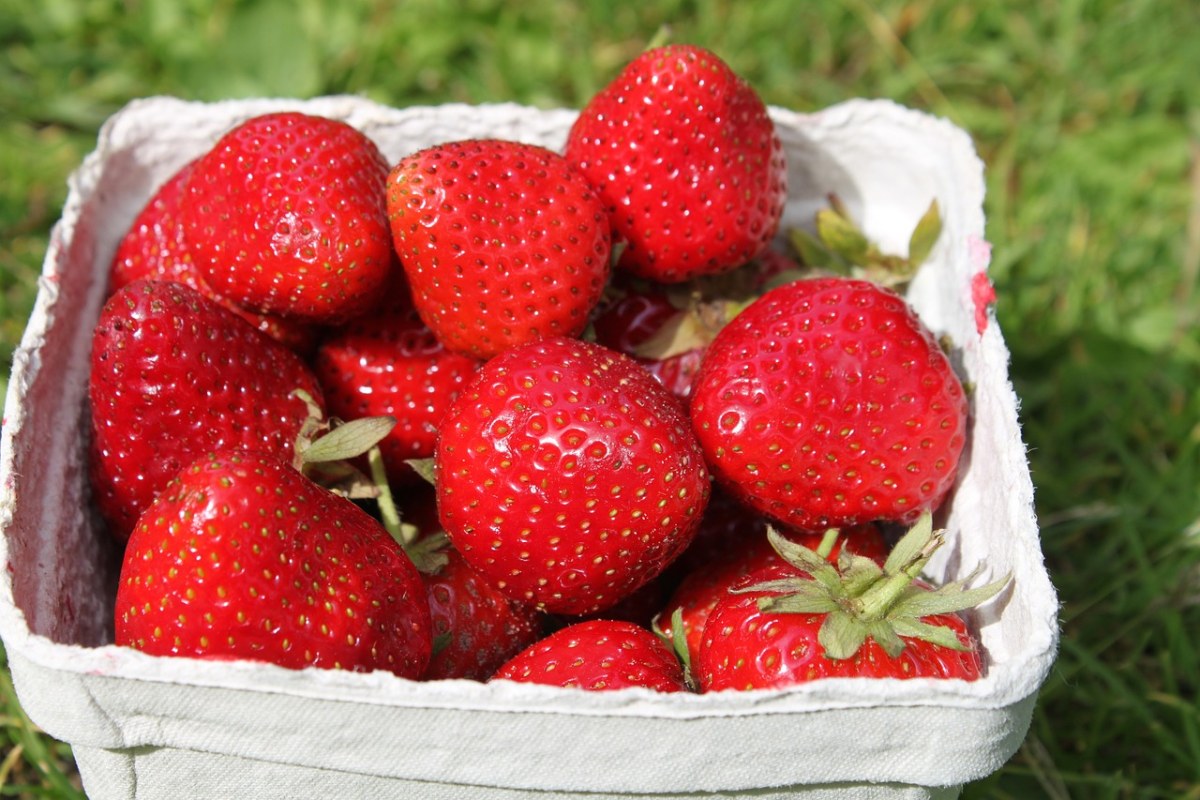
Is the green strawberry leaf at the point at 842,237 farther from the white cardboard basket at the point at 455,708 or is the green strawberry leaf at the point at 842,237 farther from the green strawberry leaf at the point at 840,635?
the green strawberry leaf at the point at 840,635

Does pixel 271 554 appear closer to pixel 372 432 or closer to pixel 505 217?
pixel 372 432

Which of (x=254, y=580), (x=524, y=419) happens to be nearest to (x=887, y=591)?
(x=524, y=419)

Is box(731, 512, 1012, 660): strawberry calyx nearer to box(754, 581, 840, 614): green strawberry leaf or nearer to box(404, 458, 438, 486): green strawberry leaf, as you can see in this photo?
box(754, 581, 840, 614): green strawberry leaf

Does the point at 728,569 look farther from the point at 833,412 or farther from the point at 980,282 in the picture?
the point at 980,282

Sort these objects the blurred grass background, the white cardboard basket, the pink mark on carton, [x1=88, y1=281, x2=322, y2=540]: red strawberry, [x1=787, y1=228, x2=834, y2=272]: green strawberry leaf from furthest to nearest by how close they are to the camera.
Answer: the blurred grass background → [x1=787, y1=228, x2=834, y2=272]: green strawberry leaf → the pink mark on carton → [x1=88, y1=281, x2=322, y2=540]: red strawberry → the white cardboard basket

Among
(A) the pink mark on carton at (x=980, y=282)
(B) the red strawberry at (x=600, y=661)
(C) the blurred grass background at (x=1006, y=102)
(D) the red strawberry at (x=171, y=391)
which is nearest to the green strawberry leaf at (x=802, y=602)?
(B) the red strawberry at (x=600, y=661)

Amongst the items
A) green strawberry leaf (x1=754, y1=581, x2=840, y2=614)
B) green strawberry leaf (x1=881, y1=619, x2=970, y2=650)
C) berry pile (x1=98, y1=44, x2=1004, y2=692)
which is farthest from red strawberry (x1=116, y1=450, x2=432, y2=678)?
green strawberry leaf (x1=881, y1=619, x2=970, y2=650)

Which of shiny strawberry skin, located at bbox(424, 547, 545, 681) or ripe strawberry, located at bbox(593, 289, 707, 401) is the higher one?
ripe strawberry, located at bbox(593, 289, 707, 401)
